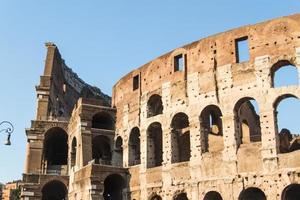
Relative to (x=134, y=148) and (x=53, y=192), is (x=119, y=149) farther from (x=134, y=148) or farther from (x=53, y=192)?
(x=53, y=192)

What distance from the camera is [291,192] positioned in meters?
17.6

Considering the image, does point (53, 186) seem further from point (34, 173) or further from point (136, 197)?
point (136, 197)

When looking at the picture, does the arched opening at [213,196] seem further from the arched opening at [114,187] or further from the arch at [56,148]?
the arch at [56,148]

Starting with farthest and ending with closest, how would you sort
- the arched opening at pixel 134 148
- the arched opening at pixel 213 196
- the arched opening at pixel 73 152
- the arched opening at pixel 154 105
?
the arched opening at pixel 73 152
the arched opening at pixel 134 148
the arched opening at pixel 154 105
the arched opening at pixel 213 196

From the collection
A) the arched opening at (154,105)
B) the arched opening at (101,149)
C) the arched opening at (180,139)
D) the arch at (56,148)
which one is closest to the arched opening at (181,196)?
the arched opening at (180,139)

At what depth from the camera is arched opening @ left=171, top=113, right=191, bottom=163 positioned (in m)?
21.0

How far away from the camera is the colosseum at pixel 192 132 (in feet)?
57.2

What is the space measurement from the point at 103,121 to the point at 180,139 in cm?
644

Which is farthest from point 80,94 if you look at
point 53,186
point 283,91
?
point 283,91

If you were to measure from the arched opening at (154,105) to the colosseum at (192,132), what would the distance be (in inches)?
2.2

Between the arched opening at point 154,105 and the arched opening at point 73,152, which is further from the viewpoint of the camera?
the arched opening at point 73,152

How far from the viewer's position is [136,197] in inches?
868

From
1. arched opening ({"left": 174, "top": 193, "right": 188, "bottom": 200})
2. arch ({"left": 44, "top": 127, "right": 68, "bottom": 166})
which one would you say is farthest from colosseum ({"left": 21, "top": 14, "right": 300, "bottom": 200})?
arch ({"left": 44, "top": 127, "right": 68, "bottom": 166})

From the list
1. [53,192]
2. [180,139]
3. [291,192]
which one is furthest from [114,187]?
[291,192]
